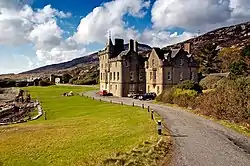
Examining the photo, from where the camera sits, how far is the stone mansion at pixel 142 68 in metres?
53.6

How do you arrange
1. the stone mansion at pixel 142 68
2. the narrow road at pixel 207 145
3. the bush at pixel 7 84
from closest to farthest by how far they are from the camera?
the narrow road at pixel 207 145 < the stone mansion at pixel 142 68 < the bush at pixel 7 84

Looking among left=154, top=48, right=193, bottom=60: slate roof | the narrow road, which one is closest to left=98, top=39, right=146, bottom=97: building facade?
left=154, top=48, right=193, bottom=60: slate roof

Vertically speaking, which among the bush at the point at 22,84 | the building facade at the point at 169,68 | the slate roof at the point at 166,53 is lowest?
the bush at the point at 22,84

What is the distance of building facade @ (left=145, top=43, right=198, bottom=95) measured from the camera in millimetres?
53094

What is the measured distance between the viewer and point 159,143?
16250 mm

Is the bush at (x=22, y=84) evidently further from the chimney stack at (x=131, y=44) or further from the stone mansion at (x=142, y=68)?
the chimney stack at (x=131, y=44)

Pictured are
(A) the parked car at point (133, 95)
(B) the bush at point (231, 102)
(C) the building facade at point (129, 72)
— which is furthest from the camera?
(C) the building facade at point (129, 72)

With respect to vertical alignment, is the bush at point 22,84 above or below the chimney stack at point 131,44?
below

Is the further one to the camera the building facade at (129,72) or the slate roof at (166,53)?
the building facade at (129,72)

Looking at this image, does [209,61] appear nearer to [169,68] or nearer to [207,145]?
[169,68]

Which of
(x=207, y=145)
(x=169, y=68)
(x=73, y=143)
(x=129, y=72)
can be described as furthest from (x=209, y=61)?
(x=73, y=143)

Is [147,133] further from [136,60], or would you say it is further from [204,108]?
[136,60]

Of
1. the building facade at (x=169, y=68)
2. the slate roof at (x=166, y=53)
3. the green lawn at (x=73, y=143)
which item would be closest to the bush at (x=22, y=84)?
the building facade at (x=169, y=68)

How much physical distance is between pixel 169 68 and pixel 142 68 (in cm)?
860
